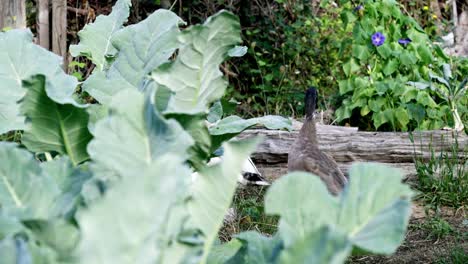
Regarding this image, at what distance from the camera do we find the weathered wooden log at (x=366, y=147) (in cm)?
546

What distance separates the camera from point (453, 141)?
18.0 ft

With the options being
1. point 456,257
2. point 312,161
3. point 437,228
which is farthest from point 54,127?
point 437,228

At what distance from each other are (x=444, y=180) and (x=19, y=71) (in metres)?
4.03

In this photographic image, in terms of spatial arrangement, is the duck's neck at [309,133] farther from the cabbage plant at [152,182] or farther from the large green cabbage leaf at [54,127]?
the large green cabbage leaf at [54,127]

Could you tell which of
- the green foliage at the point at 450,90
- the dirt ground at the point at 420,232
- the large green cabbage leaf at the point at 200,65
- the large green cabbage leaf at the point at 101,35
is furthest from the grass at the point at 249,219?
the large green cabbage leaf at the point at 200,65

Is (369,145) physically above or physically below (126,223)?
below

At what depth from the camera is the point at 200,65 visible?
118 cm

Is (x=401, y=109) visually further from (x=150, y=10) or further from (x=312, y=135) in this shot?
(x=150, y=10)

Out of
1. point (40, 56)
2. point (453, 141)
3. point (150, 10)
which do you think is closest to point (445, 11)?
point (150, 10)

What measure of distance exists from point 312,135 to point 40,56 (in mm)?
3241

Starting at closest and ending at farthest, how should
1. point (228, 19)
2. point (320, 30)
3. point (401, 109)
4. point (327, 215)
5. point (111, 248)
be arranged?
point (111, 248), point (327, 215), point (228, 19), point (401, 109), point (320, 30)

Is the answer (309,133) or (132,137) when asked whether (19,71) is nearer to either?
(132,137)

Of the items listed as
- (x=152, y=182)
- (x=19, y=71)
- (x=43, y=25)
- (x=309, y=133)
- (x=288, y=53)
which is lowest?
(x=309, y=133)

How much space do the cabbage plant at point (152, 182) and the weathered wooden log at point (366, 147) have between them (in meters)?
4.04
